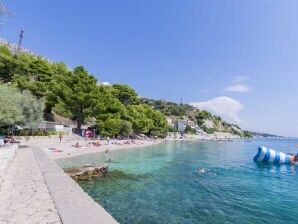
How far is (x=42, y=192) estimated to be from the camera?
22.1ft

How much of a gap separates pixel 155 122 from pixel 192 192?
61.4m

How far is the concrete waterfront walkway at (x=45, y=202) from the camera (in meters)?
4.73

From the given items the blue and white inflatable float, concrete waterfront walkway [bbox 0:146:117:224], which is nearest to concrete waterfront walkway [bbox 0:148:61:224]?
concrete waterfront walkway [bbox 0:146:117:224]

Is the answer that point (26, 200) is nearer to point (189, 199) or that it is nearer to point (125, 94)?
point (189, 199)

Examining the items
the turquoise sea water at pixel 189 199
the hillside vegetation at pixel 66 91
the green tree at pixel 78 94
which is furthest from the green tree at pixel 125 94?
the turquoise sea water at pixel 189 199

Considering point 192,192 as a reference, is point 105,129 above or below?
above

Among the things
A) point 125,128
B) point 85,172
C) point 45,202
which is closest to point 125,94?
point 125,128

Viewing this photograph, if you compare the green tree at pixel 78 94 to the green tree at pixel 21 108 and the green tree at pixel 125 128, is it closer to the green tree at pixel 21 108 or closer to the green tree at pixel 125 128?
the green tree at pixel 125 128

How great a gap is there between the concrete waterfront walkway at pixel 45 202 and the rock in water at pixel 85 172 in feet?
15.6

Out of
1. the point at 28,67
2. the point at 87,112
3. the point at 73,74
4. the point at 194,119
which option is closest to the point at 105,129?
the point at 87,112

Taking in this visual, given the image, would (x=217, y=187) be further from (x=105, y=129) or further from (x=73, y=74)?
(x=73, y=74)

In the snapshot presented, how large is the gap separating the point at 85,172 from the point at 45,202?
855 cm

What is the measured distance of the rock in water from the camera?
13.4m

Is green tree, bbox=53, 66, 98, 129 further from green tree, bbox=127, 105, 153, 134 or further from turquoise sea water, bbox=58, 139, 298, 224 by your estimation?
turquoise sea water, bbox=58, 139, 298, 224
